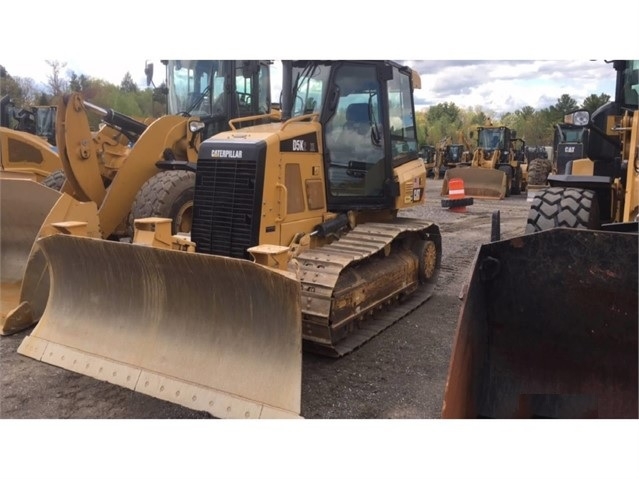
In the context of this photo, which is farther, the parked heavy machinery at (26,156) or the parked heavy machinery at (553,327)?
the parked heavy machinery at (26,156)

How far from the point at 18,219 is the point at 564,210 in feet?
18.1

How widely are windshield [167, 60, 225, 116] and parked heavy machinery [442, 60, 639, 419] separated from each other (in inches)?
219

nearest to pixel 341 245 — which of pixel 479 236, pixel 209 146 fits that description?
pixel 209 146

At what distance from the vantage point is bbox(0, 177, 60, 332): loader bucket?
582 centimetres

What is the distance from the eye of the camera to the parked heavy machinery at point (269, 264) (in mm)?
3566

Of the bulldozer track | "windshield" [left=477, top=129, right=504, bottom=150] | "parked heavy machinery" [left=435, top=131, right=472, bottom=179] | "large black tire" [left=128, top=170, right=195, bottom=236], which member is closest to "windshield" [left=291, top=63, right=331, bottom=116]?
the bulldozer track

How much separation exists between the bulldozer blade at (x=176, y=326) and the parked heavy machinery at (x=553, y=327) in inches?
44.3

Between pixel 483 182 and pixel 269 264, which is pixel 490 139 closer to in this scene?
pixel 483 182

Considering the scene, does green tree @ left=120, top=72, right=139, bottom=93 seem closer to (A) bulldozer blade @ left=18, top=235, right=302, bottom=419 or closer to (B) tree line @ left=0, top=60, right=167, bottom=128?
(B) tree line @ left=0, top=60, right=167, bottom=128

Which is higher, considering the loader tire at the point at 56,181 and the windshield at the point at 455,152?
the windshield at the point at 455,152

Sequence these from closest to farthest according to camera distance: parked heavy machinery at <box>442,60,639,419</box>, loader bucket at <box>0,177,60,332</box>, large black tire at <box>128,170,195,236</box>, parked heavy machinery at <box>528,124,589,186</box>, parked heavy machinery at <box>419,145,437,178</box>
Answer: parked heavy machinery at <box>442,60,639,419</box> → loader bucket at <box>0,177,60,332</box> → large black tire at <box>128,170,195,236</box> → parked heavy machinery at <box>528,124,589,186</box> → parked heavy machinery at <box>419,145,437,178</box>

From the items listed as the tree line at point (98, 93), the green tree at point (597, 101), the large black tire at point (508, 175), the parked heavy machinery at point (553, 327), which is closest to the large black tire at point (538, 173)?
the large black tire at point (508, 175)

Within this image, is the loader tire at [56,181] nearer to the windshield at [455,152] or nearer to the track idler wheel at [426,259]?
the track idler wheel at [426,259]

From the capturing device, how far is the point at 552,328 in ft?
10.1
